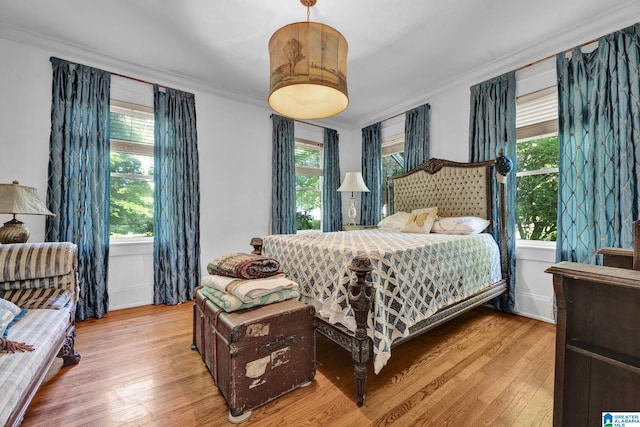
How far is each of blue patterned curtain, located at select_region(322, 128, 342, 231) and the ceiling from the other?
1.57 meters

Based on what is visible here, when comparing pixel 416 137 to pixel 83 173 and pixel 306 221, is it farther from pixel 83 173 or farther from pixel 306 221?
pixel 83 173

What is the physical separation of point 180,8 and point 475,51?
304cm

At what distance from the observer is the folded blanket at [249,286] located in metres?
1.57

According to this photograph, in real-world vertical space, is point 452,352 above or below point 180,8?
below

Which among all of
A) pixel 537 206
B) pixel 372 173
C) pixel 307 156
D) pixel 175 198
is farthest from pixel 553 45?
pixel 175 198

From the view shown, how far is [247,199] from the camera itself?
13.2ft

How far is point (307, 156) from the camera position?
4785 mm

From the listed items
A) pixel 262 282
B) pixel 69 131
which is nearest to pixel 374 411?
pixel 262 282

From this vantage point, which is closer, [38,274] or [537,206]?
[38,274]

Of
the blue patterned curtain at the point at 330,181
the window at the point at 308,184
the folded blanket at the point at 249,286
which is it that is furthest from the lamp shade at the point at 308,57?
the blue patterned curtain at the point at 330,181

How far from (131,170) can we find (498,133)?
4566 millimetres

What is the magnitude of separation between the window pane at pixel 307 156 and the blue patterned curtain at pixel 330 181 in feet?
0.57

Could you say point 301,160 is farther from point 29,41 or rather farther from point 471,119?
point 29,41

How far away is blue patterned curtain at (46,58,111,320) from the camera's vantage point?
2723 millimetres
